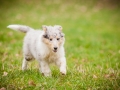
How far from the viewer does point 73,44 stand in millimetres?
10594

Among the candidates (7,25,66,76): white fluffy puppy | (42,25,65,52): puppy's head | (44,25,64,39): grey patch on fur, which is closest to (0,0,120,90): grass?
(7,25,66,76): white fluffy puppy

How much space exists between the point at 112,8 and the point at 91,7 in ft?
5.30

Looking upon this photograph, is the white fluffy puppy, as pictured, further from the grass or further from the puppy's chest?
the grass

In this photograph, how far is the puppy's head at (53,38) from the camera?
573cm

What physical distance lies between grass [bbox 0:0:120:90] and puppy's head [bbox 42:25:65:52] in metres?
0.67

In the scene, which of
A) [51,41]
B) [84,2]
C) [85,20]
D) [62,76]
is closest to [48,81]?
[62,76]

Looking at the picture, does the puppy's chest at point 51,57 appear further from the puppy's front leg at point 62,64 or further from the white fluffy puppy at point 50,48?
the puppy's front leg at point 62,64

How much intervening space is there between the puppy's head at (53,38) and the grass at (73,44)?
2.19ft

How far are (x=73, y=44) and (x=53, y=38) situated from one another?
484 cm

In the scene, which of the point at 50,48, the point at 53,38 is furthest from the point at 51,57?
the point at 53,38

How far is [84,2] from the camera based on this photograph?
21.9 m

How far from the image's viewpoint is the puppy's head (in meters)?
5.73

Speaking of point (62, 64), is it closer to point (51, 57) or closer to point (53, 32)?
point (51, 57)

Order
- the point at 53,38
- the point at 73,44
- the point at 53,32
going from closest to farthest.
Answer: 1. the point at 53,38
2. the point at 53,32
3. the point at 73,44
